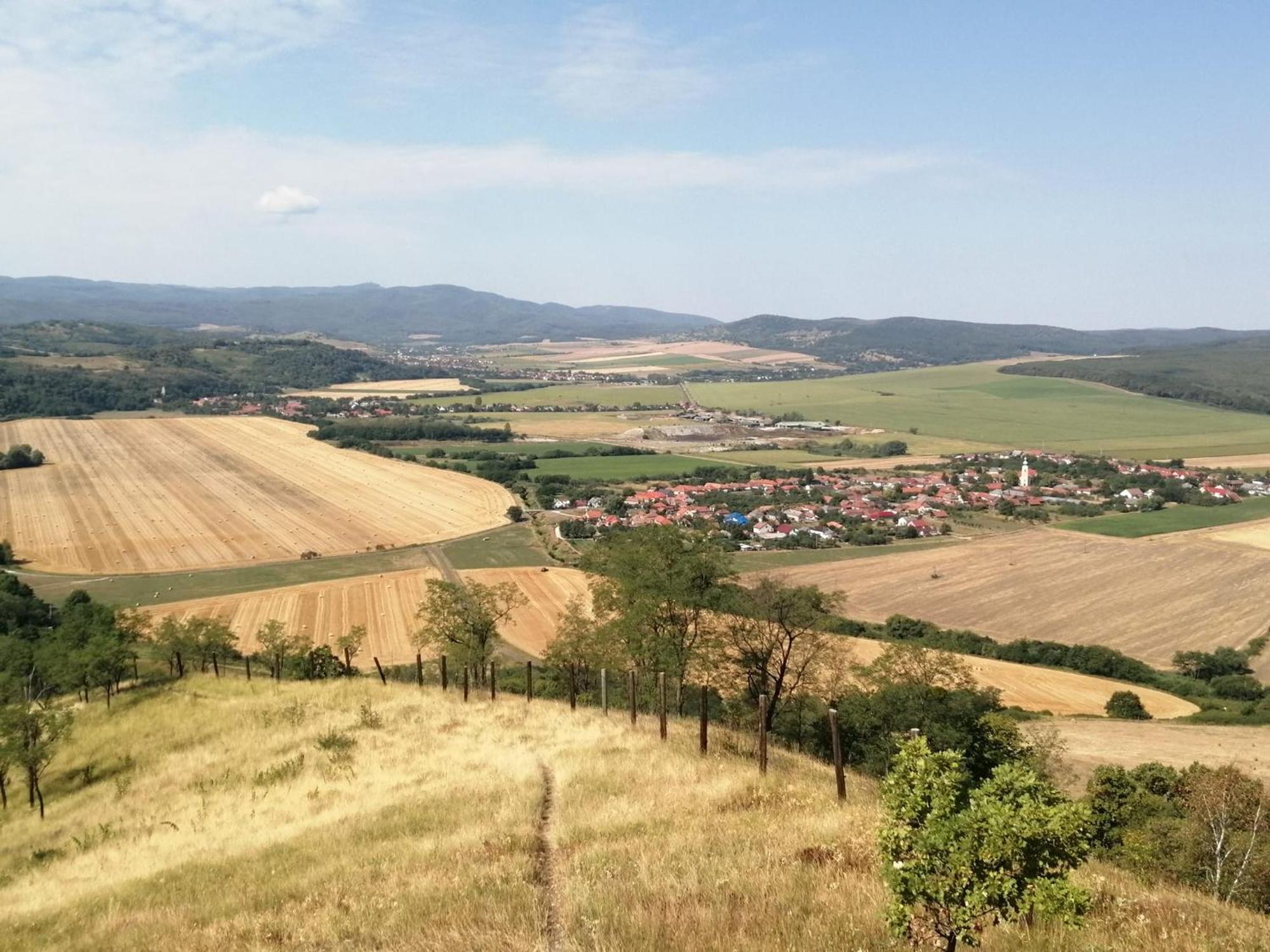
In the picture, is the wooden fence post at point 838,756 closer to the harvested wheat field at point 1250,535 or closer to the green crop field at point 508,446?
the harvested wheat field at point 1250,535

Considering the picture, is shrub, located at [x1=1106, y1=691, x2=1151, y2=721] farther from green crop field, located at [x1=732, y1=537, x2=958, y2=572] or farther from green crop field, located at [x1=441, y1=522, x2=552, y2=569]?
green crop field, located at [x1=441, y1=522, x2=552, y2=569]

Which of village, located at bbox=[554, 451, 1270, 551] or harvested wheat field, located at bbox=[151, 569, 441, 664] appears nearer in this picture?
harvested wheat field, located at bbox=[151, 569, 441, 664]

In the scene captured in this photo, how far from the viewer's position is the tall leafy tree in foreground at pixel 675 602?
27.7 meters

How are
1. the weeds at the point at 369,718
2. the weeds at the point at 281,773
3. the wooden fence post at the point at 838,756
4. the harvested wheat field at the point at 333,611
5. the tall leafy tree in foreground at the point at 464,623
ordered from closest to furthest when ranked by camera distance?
the wooden fence post at the point at 838,756 → the weeds at the point at 281,773 → the weeds at the point at 369,718 → the tall leafy tree in foreground at the point at 464,623 → the harvested wheat field at the point at 333,611

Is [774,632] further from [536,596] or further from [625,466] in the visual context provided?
[625,466]

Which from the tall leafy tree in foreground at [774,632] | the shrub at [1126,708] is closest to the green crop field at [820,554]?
the shrub at [1126,708]

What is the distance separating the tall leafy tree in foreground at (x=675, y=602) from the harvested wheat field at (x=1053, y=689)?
22.5 metres

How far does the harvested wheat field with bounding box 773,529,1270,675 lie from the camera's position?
208ft

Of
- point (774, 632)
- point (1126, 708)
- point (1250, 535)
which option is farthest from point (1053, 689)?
point (1250, 535)

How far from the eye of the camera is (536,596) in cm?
7344

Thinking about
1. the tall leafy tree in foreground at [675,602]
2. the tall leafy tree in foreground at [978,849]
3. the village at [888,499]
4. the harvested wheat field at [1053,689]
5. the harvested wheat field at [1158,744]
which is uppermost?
the tall leafy tree in foreground at [978,849]

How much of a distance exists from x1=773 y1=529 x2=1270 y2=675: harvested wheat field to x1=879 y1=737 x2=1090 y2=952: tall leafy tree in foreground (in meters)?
56.4

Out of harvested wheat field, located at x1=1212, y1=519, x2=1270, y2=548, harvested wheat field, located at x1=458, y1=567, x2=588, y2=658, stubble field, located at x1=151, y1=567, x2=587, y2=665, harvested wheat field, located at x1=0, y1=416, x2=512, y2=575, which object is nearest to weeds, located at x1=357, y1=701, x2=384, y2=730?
stubble field, located at x1=151, y1=567, x2=587, y2=665

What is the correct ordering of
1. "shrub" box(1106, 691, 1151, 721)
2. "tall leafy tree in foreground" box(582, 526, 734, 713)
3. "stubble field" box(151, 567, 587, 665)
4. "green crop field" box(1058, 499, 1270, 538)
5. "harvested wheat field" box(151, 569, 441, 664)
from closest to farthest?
"tall leafy tree in foreground" box(582, 526, 734, 713) < "shrub" box(1106, 691, 1151, 721) < "harvested wheat field" box(151, 569, 441, 664) < "stubble field" box(151, 567, 587, 665) < "green crop field" box(1058, 499, 1270, 538)
